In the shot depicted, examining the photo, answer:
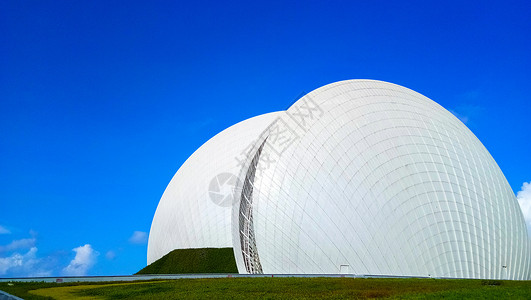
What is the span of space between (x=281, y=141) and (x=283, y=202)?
153 inches

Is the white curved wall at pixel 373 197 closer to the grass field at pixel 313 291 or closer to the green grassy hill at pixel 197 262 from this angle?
the grass field at pixel 313 291

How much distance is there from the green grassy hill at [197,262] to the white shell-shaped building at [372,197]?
29.8ft

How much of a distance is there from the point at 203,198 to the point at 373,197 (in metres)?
20.3

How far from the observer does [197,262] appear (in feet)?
115

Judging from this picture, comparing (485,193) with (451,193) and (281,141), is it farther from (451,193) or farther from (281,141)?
(281,141)

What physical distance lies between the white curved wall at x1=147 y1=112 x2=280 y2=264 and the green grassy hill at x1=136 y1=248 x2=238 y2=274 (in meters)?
0.93

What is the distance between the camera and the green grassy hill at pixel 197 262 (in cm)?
3356

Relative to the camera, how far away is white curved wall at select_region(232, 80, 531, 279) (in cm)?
2130

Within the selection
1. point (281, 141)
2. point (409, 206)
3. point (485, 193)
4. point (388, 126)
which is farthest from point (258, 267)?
point (485, 193)
